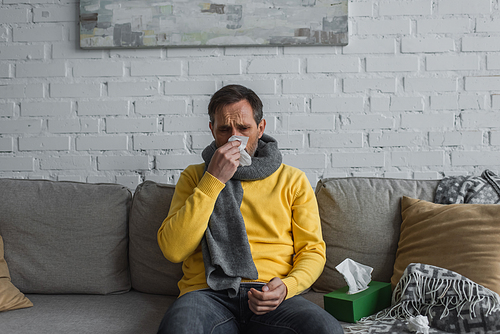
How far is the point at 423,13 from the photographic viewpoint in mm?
1979

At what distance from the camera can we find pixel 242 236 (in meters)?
1.39

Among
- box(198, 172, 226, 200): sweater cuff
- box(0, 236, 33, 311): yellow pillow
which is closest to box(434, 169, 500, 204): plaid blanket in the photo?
box(198, 172, 226, 200): sweater cuff

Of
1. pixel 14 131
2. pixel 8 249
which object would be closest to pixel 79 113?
pixel 14 131

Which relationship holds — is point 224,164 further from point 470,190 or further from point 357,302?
point 470,190

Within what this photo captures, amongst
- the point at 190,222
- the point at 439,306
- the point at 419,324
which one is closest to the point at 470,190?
the point at 439,306

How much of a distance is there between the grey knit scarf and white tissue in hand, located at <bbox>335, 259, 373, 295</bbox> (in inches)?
12.7

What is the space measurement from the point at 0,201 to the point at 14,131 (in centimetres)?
52

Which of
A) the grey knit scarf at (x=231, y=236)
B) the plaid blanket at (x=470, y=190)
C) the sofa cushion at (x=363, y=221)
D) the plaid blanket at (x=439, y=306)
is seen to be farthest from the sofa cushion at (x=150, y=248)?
the plaid blanket at (x=470, y=190)

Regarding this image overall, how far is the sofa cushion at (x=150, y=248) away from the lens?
1.64 m

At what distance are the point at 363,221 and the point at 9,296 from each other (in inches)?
55.6

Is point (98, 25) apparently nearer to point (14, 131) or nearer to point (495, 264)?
point (14, 131)

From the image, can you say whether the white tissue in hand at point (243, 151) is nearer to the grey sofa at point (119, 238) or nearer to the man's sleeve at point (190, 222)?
the man's sleeve at point (190, 222)

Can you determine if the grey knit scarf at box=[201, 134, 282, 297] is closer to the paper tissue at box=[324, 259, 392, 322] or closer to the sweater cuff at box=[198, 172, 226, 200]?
the sweater cuff at box=[198, 172, 226, 200]

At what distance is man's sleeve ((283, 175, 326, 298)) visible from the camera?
1362 mm
